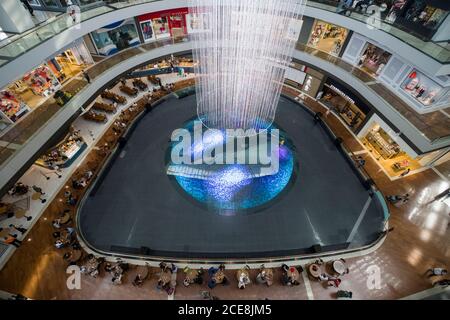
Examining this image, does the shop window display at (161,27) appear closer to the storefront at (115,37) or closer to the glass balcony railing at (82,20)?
the storefront at (115,37)

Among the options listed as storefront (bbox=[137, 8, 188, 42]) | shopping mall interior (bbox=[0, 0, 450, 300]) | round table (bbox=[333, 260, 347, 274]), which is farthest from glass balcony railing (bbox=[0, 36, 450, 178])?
round table (bbox=[333, 260, 347, 274])

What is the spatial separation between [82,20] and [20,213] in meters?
15.8

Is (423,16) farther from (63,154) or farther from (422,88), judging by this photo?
(63,154)

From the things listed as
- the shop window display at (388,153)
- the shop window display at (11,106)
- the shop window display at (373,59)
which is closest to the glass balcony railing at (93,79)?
the shop window display at (11,106)

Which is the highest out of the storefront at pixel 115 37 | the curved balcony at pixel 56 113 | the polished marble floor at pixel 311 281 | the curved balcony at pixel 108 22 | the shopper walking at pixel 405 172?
the curved balcony at pixel 108 22

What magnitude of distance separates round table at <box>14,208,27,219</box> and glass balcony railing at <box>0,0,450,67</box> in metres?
9.84

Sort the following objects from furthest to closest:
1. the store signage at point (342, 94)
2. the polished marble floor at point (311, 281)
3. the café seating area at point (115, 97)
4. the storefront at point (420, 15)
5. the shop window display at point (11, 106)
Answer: the café seating area at point (115, 97) → the store signage at point (342, 94) → the storefront at point (420, 15) → the shop window display at point (11, 106) → the polished marble floor at point (311, 281)

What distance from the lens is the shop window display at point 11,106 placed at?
1602 cm

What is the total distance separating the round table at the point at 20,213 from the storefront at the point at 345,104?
2902cm

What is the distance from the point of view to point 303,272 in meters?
14.3

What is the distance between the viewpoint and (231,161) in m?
19.3

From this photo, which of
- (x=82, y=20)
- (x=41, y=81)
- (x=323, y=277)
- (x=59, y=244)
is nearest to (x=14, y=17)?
(x=82, y=20)
